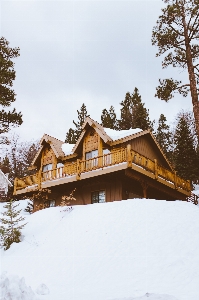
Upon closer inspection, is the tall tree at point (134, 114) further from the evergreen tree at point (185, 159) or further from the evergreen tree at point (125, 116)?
the evergreen tree at point (185, 159)

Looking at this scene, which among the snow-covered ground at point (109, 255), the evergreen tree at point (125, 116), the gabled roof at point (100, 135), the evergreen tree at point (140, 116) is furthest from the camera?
the evergreen tree at point (125, 116)

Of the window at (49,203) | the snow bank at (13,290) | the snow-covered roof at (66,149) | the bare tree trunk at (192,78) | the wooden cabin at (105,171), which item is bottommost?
the snow bank at (13,290)

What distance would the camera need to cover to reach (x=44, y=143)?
28.9 metres

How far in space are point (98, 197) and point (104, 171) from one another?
313 cm

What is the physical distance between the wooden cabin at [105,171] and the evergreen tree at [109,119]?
1965 cm

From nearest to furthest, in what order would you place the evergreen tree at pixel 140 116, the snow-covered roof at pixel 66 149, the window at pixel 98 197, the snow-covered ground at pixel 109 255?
the snow-covered ground at pixel 109 255, the window at pixel 98 197, the snow-covered roof at pixel 66 149, the evergreen tree at pixel 140 116

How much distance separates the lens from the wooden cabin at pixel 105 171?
20.8 meters

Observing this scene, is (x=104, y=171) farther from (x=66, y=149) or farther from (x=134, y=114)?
(x=134, y=114)

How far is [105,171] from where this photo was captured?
2069 centimetres

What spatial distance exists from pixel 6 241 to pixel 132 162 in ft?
28.6

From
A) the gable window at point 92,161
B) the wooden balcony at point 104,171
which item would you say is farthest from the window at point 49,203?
the gable window at point 92,161

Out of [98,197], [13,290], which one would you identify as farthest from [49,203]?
[13,290]

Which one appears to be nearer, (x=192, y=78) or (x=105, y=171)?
(x=105, y=171)

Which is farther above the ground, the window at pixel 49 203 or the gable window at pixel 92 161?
the gable window at pixel 92 161
